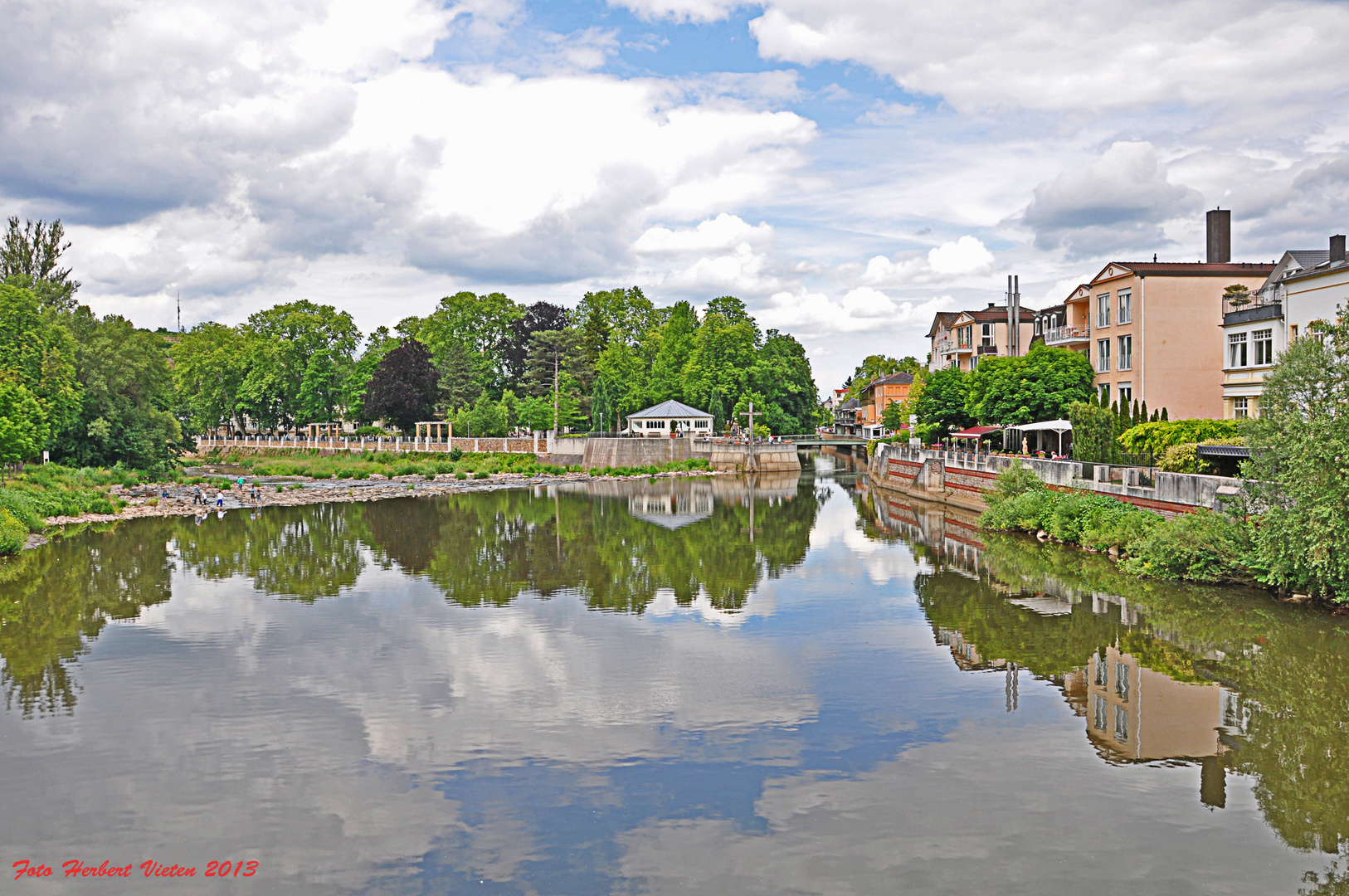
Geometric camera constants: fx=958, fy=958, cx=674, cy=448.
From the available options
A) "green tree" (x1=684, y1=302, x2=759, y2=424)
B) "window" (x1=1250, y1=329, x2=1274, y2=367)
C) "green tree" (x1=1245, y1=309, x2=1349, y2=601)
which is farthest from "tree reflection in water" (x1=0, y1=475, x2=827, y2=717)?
"green tree" (x1=684, y1=302, x2=759, y2=424)

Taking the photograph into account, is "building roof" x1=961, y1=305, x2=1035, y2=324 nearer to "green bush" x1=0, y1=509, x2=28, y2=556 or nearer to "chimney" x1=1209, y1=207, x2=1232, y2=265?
"chimney" x1=1209, y1=207, x2=1232, y2=265

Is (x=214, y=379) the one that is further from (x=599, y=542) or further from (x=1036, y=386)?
(x=1036, y=386)

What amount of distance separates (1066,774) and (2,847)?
40.1 ft

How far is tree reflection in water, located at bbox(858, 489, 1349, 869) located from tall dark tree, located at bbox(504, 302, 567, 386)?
7231cm

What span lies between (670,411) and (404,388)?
77.4ft

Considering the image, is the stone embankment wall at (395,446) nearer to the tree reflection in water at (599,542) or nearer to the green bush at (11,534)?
the tree reflection in water at (599,542)

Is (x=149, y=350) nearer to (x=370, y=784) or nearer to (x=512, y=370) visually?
(x=512, y=370)

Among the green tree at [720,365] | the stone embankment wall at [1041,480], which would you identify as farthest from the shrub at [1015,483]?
the green tree at [720,365]

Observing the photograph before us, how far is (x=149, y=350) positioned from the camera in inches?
2351

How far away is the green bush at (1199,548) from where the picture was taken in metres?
21.9

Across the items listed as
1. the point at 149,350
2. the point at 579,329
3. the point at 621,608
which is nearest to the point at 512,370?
the point at 579,329

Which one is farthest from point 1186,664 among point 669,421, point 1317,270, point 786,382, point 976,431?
point 786,382

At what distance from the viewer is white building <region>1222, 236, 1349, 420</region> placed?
1234 inches

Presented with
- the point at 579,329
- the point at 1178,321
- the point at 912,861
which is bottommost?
the point at 912,861
